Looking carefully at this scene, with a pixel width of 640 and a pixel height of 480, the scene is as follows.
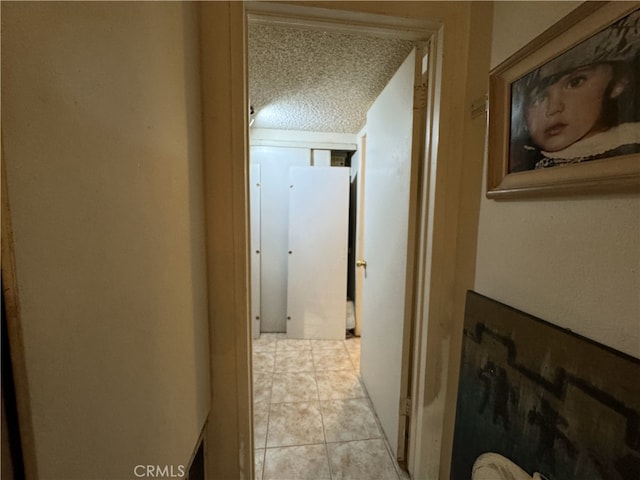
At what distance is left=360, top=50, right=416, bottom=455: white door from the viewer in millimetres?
1326

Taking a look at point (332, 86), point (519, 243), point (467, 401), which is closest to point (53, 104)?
point (519, 243)

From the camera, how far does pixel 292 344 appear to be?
2721 millimetres

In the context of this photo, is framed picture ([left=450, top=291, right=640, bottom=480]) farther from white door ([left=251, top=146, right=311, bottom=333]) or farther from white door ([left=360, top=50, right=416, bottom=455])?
white door ([left=251, top=146, right=311, bottom=333])

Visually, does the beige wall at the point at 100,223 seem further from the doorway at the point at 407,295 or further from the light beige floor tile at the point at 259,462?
the doorway at the point at 407,295

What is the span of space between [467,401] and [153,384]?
1019mm

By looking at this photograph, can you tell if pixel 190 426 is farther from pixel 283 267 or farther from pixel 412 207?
pixel 283 267

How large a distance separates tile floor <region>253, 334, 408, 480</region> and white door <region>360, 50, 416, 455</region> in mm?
130

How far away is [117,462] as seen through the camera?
1.76 ft

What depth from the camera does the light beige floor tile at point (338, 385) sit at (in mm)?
1948

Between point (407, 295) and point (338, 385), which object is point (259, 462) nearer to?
point (338, 385)

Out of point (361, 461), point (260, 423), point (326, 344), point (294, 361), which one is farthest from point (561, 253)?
point (326, 344)

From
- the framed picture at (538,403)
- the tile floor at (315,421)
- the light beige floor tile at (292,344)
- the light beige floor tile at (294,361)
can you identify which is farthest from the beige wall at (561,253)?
the light beige floor tile at (292,344)

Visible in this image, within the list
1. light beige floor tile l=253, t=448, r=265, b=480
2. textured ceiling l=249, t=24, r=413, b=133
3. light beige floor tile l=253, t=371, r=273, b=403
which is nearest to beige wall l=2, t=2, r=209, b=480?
textured ceiling l=249, t=24, r=413, b=133

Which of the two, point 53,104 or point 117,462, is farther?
point 117,462
